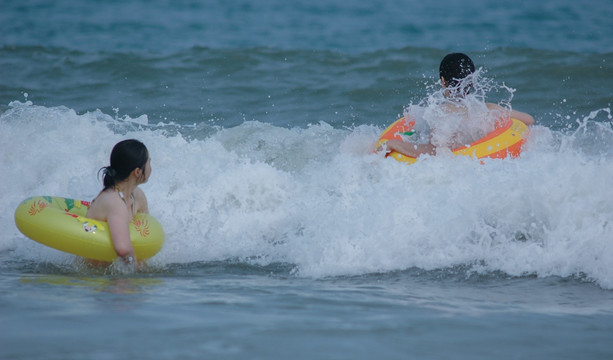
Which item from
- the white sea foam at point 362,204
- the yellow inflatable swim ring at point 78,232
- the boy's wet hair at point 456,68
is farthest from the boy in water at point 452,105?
the yellow inflatable swim ring at point 78,232

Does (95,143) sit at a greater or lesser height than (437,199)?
greater

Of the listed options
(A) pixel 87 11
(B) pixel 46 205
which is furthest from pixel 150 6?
(B) pixel 46 205

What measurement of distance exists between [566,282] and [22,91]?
30.0ft

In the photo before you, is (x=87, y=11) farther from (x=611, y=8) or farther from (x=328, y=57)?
(x=611, y=8)

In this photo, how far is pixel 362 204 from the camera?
5535 mm

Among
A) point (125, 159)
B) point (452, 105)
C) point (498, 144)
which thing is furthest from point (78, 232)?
point (498, 144)

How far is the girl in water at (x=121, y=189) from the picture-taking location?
4746 mm

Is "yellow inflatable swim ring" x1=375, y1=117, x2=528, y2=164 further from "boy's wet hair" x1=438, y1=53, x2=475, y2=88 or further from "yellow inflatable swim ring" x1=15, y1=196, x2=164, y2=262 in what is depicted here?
"yellow inflatable swim ring" x1=15, y1=196, x2=164, y2=262

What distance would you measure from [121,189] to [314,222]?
1.47 metres

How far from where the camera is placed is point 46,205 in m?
4.97

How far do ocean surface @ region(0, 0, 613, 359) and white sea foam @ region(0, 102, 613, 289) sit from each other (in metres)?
0.02

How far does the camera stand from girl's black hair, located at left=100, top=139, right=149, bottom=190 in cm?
473

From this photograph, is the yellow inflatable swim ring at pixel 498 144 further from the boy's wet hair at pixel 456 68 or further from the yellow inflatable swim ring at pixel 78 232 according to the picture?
the yellow inflatable swim ring at pixel 78 232

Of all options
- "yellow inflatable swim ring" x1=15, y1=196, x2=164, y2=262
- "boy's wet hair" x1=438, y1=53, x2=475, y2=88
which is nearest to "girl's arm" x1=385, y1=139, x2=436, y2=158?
"boy's wet hair" x1=438, y1=53, x2=475, y2=88
